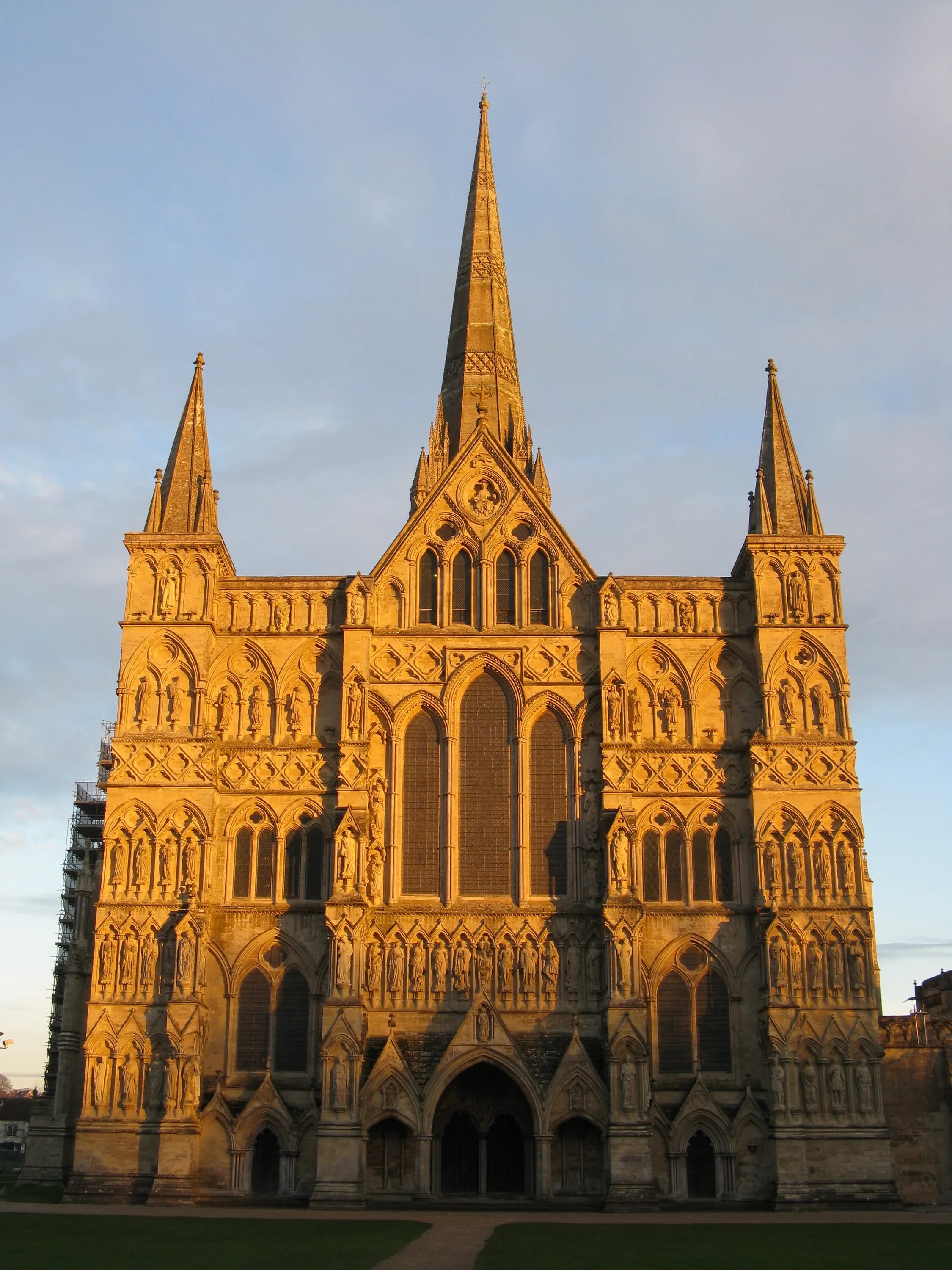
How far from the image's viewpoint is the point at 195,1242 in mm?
25078

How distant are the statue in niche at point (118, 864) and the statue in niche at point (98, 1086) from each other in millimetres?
4812

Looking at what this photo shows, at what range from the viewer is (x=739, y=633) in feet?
138

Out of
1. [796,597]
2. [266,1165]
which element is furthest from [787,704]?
[266,1165]

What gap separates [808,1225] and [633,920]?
915 cm

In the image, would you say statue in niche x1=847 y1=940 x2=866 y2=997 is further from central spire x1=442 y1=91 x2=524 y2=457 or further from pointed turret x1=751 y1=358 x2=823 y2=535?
central spire x1=442 y1=91 x2=524 y2=457

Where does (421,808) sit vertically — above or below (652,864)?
above

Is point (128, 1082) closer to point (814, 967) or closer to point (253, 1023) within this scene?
point (253, 1023)

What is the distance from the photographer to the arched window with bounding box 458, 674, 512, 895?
39688 millimetres

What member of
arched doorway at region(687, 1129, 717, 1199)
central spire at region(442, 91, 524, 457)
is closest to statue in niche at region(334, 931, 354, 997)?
arched doorway at region(687, 1129, 717, 1199)

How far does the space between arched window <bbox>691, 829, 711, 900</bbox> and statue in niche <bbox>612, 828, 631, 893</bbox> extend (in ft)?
8.03

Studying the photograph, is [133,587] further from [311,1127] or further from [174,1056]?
[311,1127]

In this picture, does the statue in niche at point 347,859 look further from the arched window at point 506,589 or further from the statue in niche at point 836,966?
the statue in niche at point 836,966

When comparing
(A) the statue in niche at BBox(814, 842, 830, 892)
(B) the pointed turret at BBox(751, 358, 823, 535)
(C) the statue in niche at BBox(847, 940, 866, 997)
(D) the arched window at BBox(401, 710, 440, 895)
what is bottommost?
(C) the statue in niche at BBox(847, 940, 866, 997)

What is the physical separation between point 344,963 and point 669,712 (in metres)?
12.1
